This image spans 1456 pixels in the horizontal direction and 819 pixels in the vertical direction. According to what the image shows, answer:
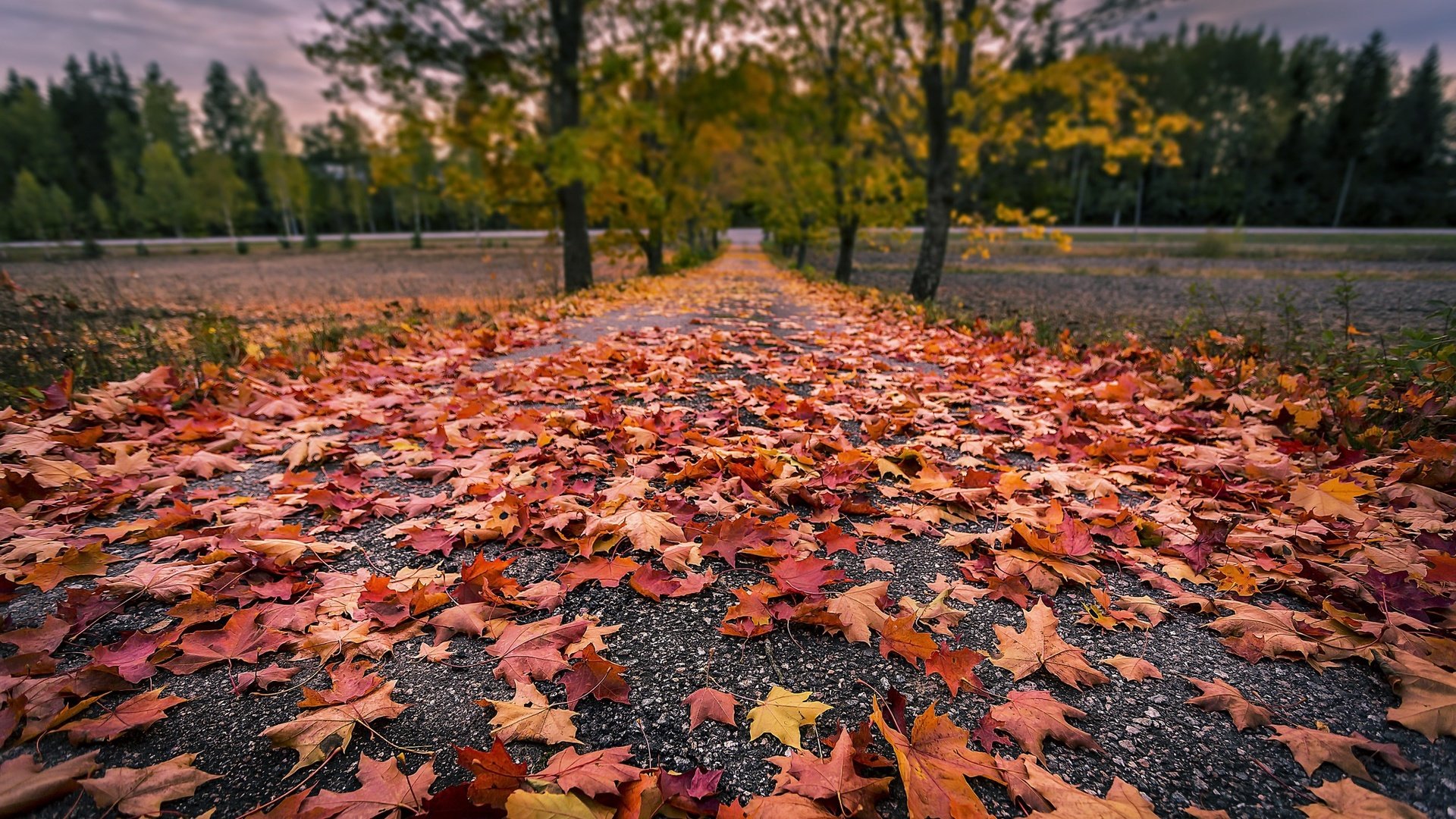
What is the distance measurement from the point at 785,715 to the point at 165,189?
6475cm

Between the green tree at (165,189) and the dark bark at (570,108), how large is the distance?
171 ft

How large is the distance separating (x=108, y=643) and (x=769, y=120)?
1530 cm

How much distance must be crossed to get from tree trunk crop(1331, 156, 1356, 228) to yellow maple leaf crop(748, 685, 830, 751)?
56100 mm

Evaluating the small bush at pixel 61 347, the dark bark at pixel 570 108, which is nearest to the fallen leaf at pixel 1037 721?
the small bush at pixel 61 347

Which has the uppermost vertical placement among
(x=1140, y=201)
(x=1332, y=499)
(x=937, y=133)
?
(x=1140, y=201)

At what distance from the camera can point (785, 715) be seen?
128cm

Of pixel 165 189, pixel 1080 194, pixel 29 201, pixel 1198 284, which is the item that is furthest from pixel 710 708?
pixel 29 201

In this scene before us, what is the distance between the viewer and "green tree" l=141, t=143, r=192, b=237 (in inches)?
1722

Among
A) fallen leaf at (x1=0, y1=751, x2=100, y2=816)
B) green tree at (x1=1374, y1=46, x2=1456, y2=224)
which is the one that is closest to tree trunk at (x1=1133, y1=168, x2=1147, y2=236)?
green tree at (x1=1374, y1=46, x2=1456, y2=224)

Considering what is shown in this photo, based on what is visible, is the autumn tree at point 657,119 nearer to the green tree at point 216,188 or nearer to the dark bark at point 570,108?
the dark bark at point 570,108

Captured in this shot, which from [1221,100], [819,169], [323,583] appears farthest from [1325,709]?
[1221,100]

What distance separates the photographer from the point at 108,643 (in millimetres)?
1441

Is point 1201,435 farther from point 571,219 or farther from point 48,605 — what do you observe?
point 571,219

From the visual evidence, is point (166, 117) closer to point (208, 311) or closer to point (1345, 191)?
point (208, 311)
